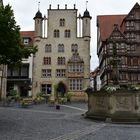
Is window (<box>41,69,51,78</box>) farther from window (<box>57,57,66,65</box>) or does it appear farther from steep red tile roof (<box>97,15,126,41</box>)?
steep red tile roof (<box>97,15,126,41</box>)

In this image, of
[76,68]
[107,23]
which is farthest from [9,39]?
[107,23]

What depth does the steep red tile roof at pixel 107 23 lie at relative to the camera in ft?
185

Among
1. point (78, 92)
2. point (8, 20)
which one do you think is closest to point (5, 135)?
point (8, 20)

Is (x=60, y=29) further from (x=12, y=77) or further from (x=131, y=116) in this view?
(x=131, y=116)

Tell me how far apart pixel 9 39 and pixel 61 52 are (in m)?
40.4

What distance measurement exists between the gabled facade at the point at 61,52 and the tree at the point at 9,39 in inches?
1489

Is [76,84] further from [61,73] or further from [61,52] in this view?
[61,52]

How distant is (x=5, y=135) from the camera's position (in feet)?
36.2

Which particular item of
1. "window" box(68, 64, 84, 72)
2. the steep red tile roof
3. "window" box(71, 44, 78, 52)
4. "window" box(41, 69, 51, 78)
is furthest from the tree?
the steep red tile roof

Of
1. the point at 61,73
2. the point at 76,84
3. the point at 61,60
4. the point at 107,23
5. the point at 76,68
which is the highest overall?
the point at 107,23

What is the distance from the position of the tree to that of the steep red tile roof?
4117 cm

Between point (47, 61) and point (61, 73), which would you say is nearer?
point (61, 73)

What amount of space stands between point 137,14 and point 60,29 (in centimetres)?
1242

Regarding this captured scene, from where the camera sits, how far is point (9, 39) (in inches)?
559
